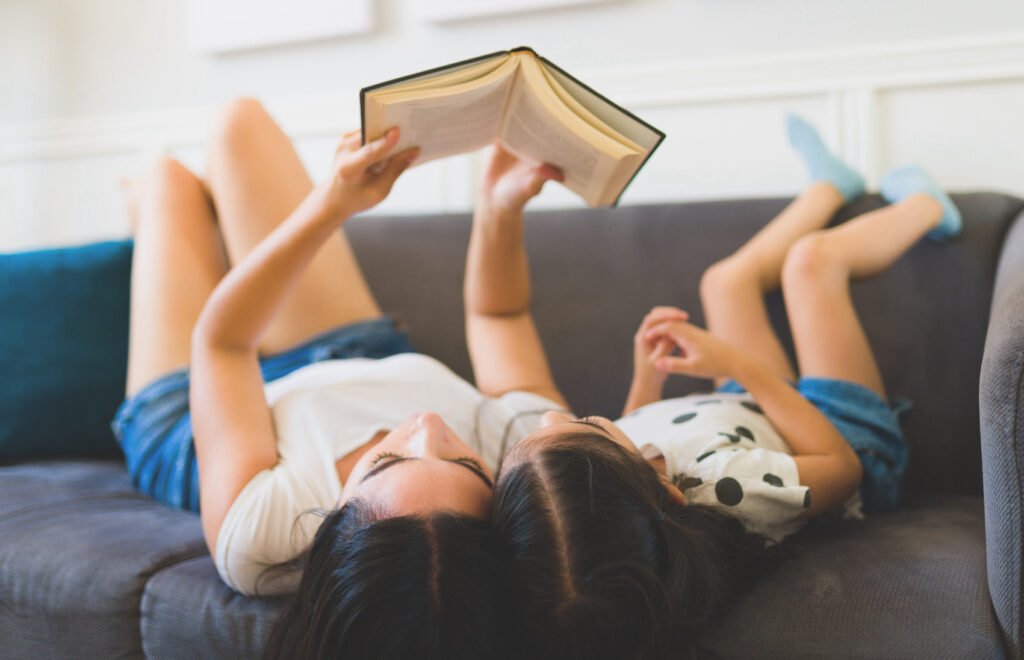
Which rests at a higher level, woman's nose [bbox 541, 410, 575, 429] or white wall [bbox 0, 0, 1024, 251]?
white wall [bbox 0, 0, 1024, 251]

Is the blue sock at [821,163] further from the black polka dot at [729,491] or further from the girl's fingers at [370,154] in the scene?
the girl's fingers at [370,154]

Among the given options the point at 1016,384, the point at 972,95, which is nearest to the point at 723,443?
the point at 1016,384

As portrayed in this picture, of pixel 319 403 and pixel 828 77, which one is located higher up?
pixel 828 77

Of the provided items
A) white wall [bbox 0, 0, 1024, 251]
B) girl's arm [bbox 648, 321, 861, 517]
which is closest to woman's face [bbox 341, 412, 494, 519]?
girl's arm [bbox 648, 321, 861, 517]

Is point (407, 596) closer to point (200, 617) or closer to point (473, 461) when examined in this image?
point (473, 461)

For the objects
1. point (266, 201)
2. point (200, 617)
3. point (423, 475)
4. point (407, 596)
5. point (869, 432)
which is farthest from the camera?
point (266, 201)

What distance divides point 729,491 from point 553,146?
0.45 m

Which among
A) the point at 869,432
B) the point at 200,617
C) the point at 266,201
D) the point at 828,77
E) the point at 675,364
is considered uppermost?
the point at 828,77

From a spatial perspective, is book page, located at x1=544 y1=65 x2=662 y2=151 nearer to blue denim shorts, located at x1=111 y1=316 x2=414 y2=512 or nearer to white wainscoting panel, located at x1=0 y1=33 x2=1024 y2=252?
blue denim shorts, located at x1=111 y1=316 x2=414 y2=512

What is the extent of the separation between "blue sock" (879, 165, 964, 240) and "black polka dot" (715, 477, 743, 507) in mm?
746

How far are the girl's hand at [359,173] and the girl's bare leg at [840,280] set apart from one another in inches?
26.3

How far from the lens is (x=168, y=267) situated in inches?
54.2

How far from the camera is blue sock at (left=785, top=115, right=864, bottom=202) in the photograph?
150 cm

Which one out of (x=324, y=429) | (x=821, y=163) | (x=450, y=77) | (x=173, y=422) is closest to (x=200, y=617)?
(x=324, y=429)
